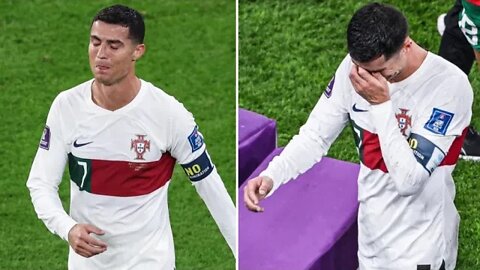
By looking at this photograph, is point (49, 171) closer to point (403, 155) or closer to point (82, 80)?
point (403, 155)

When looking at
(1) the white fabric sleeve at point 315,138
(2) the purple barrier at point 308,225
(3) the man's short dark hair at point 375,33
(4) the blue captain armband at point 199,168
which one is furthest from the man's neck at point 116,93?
(2) the purple barrier at point 308,225

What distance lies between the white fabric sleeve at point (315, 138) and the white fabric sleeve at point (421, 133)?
28 centimetres

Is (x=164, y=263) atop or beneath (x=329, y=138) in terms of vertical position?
beneath

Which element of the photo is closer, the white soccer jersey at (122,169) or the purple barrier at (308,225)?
the white soccer jersey at (122,169)

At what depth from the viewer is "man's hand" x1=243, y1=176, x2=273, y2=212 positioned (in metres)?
3.09

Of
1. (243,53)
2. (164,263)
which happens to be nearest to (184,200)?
(243,53)

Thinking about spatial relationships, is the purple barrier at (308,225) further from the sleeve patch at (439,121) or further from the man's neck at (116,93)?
the man's neck at (116,93)

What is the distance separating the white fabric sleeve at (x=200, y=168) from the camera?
10.1 ft

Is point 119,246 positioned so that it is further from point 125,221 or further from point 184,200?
point 184,200

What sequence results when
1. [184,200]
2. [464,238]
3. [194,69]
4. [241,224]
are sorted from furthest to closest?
[194,69] → [184,200] → [464,238] → [241,224]

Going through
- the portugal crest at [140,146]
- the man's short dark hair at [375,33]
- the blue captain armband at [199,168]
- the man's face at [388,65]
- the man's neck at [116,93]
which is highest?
the man's short dark hair at [375,33]

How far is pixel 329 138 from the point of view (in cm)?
334

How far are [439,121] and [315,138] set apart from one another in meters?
0.45

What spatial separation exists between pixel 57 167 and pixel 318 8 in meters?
3.27
